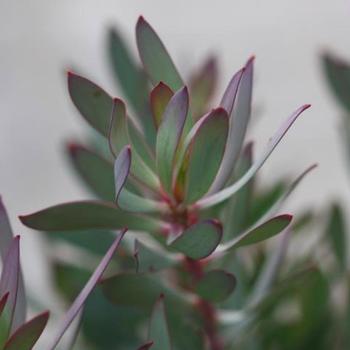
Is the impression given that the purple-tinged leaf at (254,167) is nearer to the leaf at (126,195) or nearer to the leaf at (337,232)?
the leaf at (126,195)

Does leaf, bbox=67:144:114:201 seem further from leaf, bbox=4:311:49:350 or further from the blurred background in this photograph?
the blurred background

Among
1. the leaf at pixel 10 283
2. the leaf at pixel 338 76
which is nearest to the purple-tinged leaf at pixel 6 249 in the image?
the leaf at pixel 10 283

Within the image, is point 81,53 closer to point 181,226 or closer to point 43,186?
point 43,186

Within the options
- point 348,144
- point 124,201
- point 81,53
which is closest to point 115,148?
point 124,201

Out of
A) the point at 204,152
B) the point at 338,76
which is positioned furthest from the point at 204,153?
the point at 338,76

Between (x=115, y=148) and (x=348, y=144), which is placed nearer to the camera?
(x=115, y=148)

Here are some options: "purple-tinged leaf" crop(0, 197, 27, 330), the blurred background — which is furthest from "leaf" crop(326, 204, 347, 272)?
the blurred background

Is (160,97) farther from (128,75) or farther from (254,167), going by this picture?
(128,75)

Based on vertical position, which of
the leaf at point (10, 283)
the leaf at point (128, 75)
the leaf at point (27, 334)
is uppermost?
the leaf at point (128, 75)

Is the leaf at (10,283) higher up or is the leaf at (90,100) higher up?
the leaf at (90,100)
